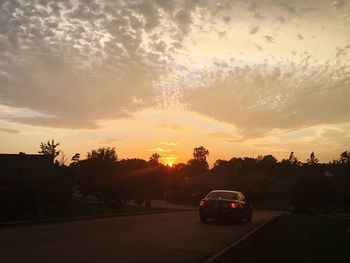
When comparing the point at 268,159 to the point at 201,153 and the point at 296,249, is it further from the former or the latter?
the point at 296,249

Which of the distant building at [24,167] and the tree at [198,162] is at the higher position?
the tree at [198,162]

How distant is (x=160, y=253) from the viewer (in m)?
12.0

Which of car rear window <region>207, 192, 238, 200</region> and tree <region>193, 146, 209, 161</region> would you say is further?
tree <region>193, 146, 209, 161</region>

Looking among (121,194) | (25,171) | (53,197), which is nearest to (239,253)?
(53,197)

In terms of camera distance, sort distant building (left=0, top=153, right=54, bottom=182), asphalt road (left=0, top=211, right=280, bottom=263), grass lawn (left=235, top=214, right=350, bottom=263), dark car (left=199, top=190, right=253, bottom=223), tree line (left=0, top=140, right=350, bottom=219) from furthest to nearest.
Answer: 1. distant building (left=0, top=153, right=54, bottom=182)
2. tree line (left=0, top=140, right=350, bottom=219)
3. dark car (left=199, top=190, right=253, bottom=223)
4. grass lawn (left=235, top=214, right=350, bottom=263)
5. asphalt road (left=0, top=211, right=280, bottom=263)

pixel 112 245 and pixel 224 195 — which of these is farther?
pixel 224 195

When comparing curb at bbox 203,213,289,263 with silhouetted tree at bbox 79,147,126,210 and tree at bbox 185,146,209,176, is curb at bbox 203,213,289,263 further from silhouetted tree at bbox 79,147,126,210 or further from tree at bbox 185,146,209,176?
tree at bbox 185,146,209,176

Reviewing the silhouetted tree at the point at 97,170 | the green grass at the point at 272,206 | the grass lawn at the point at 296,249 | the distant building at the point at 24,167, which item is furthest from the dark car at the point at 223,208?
the green grass at the point at 272,206

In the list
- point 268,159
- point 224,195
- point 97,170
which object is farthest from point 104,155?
Answer: point 268,159

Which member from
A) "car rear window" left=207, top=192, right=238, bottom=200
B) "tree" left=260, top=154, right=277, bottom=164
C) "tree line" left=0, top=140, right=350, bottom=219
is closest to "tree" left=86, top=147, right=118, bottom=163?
"tree line" left=0, top=140, right=350, bottom=219

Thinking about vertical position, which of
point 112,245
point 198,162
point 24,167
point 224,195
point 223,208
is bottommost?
point 112,245


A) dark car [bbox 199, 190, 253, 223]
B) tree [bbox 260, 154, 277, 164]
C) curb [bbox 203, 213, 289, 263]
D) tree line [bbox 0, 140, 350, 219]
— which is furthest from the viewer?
tree [bbox 260, 154, 277, 164]

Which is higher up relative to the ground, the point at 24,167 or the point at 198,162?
the point at 198,162

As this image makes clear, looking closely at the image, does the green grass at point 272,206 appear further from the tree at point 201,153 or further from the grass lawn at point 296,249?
the tree at point 201,153
